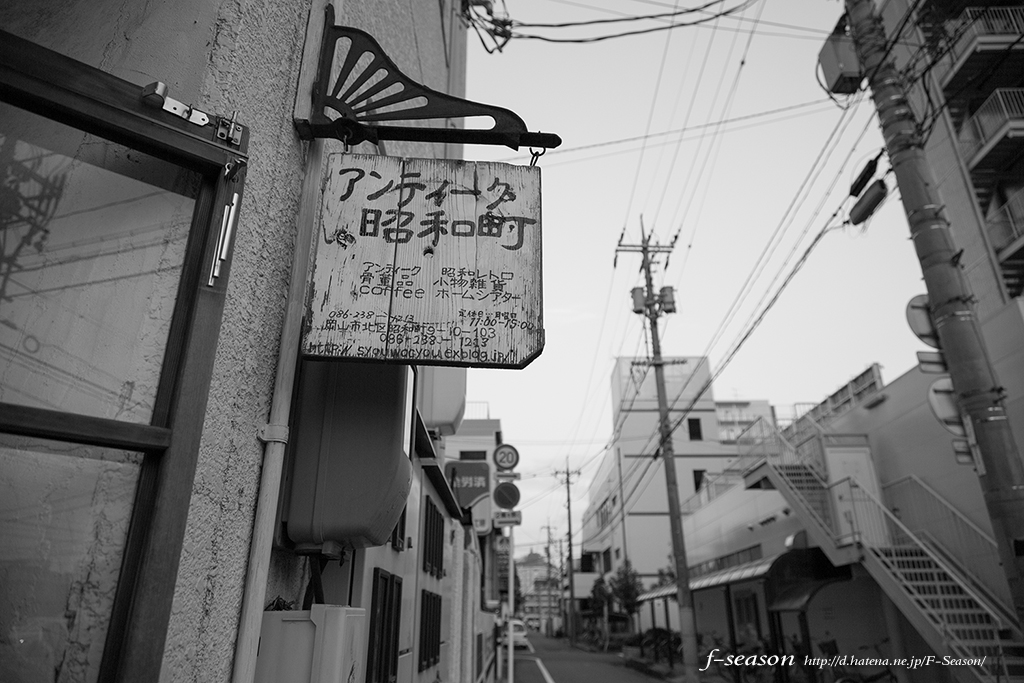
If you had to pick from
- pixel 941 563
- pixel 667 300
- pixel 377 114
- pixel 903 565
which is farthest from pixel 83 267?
pixel 667 300

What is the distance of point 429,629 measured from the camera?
647cm

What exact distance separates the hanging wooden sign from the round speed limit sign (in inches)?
390

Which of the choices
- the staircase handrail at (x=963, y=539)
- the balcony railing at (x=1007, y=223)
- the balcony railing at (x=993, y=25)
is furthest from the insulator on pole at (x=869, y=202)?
the balcony railing at (x=993, y=25)

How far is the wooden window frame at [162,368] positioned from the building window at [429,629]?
15.1 feet

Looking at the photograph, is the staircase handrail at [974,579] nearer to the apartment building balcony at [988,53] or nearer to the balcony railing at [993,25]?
the apartment building balcony at [988,53]

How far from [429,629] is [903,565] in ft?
32.0

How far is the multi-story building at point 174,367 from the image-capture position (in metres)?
1.77

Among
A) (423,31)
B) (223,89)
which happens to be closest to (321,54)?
(223,89)

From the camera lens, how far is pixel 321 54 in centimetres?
312

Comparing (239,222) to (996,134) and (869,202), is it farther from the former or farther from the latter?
(996,134)

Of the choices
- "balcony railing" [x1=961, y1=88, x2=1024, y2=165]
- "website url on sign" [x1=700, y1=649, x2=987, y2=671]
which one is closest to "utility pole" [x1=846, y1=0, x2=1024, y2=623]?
"website url on sign" [x1=700, y1=649, x2=987, y2=671]

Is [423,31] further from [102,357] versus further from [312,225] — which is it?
[102,357]

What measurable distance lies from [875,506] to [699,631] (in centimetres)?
1563

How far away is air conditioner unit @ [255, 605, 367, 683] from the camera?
2.27 meters
